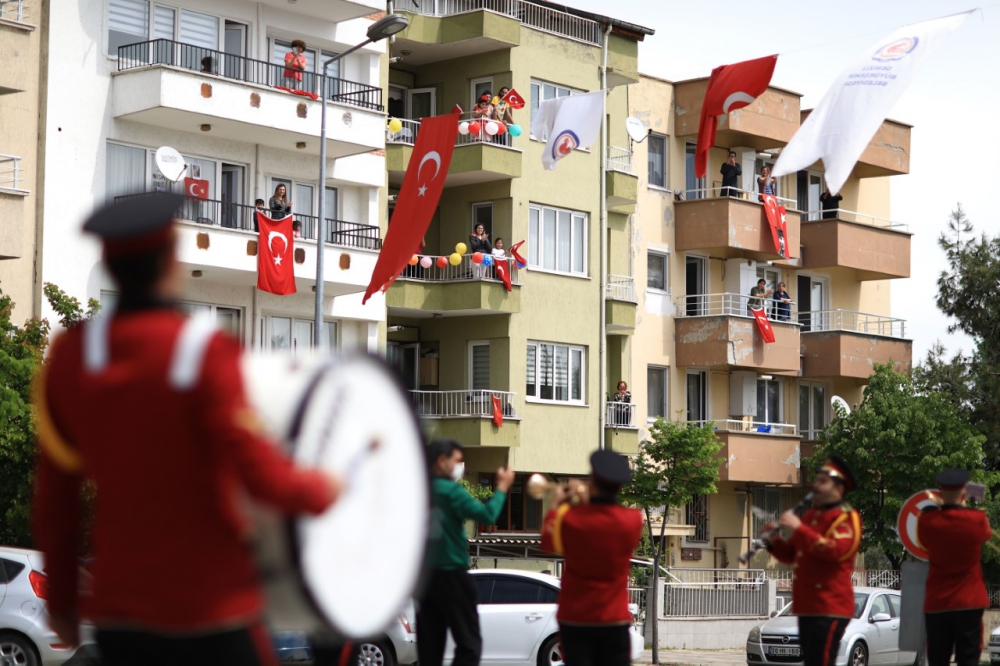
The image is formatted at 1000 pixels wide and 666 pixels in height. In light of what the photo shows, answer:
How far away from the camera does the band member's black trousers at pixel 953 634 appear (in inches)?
536

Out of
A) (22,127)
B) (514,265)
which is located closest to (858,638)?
(514,265)

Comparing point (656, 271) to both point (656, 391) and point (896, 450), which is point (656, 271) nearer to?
point (656, 391)

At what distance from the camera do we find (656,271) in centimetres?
4884

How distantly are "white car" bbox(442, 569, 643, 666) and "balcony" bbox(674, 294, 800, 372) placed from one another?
25009 millimetres

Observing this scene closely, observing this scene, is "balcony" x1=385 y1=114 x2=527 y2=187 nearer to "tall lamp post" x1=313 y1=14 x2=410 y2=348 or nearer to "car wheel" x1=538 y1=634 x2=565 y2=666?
"tall lamp post" x1=313 y1=14 x2=410 y2=348

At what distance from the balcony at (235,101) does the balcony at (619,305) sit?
29.4 ft

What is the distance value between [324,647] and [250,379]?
648cm

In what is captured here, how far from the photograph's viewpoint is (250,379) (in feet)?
17.0

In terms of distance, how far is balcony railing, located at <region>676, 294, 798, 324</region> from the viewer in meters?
49.1

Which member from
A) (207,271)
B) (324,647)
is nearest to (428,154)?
(207,271)

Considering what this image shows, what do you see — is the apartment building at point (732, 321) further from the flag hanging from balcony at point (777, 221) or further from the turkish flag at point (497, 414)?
the turkish flag at point (497, 414)

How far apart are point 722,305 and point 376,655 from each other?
1109 inches

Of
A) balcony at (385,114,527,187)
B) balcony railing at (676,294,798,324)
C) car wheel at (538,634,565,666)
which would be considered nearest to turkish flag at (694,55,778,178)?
car wheel at (538,634,565,666)

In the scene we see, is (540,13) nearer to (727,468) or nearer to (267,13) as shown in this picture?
(267,13)
